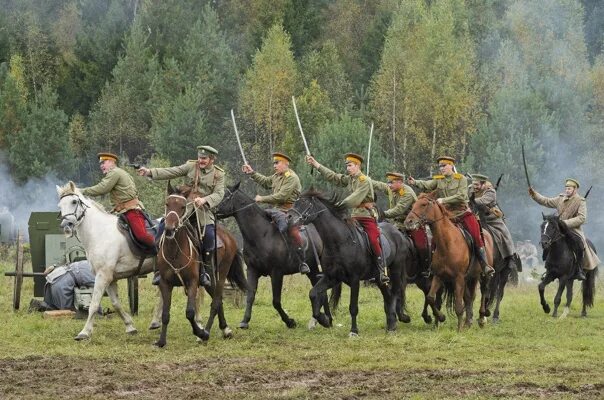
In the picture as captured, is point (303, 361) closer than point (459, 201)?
Yes

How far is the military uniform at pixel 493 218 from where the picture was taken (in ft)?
69.1

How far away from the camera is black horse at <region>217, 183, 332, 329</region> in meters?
18.5

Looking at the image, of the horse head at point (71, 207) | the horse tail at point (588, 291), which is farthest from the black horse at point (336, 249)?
the horse tail at point (588, 291)

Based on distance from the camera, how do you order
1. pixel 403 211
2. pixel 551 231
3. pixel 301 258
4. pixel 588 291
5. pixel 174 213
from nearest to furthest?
1. pixel 174 213
2. pixel 301 258
3. pixel 403 211
4. pixel 551 231
5. pixel 588 291

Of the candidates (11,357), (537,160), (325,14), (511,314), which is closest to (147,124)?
(325,14)

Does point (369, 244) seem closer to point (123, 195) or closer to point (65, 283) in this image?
point (123, 195)

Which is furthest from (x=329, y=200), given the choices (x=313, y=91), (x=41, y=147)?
(x=41, y=147)

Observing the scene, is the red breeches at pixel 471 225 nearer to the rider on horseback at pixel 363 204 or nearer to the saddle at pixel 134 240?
the rider on horseback at pixel 363 204

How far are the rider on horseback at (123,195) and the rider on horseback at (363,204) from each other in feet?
Answer: 8.39

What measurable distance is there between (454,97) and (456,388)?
41197mm

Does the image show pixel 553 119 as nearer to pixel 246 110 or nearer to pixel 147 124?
pixel 246 110

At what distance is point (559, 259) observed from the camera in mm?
22562

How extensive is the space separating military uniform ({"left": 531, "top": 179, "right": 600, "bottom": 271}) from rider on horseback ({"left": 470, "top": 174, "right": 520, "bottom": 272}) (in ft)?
4.55

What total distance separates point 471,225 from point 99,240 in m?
5.70
